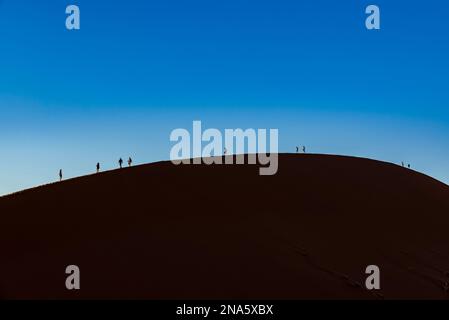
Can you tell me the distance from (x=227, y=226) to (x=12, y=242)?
564cm

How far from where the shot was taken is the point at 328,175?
1947 centimetres

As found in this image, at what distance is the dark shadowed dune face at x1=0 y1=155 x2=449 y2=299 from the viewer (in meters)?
9.71

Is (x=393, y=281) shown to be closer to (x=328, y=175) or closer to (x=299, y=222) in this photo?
(x=299, y=222)

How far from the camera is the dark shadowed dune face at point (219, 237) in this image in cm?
971

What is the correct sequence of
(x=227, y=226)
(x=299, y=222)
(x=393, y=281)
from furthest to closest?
1. (x=299, y=222)
2. (x=227, y=226)
3. (x=393, y=281)

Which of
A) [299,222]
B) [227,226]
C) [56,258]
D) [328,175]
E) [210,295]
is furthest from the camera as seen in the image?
[328,175]

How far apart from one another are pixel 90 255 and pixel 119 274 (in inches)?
50.8

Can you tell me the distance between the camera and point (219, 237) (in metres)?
11.9

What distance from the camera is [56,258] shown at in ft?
34.9
